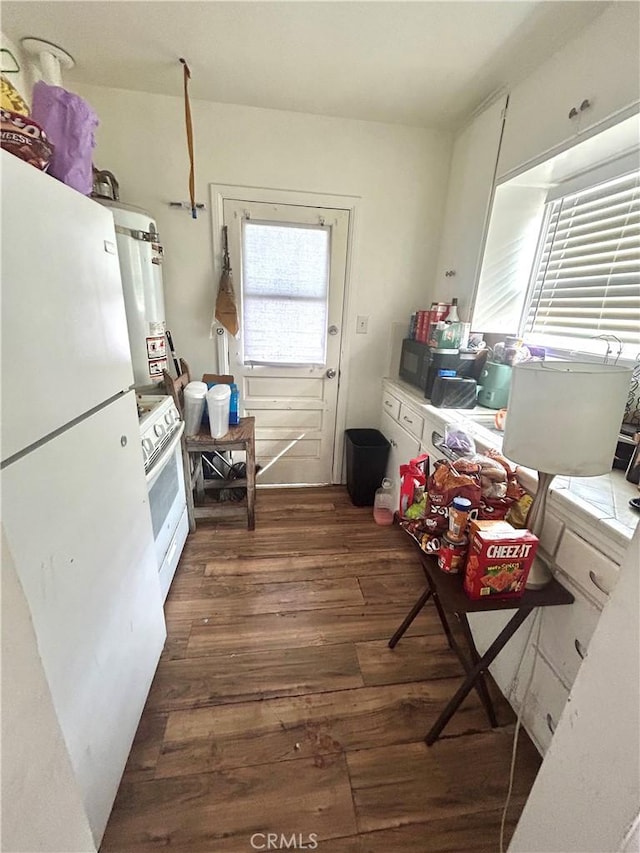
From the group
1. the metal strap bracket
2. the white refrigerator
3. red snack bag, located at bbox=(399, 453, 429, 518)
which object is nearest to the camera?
the white refrigerator

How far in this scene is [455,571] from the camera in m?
0.99

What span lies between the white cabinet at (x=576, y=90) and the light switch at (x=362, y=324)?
112cm

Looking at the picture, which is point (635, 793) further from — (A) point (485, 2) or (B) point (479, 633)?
(A) point (485, 2)

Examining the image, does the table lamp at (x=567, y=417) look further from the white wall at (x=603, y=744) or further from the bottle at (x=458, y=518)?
Result: the white wall at (x=603, y=744)

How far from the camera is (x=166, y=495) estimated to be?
1629 millimetres

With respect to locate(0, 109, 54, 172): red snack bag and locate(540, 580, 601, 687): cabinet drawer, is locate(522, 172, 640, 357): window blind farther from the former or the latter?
locate(0, 109, 54, 172): red snack bag

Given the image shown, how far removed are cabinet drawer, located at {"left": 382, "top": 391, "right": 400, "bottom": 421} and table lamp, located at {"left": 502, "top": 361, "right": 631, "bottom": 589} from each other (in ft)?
4.77

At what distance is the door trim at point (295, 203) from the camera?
85.1 inches

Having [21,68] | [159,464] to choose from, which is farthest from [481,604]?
[21,68]

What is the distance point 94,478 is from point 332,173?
2.35m

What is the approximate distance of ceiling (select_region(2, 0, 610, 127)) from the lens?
136cm

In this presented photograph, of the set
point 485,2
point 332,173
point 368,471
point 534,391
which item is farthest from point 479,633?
point 332,173

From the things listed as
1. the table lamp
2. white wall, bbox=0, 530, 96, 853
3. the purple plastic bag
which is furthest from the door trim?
white wall, bbox=0, 530, 96, 853

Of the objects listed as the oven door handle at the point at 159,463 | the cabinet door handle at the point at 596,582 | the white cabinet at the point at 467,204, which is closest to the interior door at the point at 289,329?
the white cabinet at the point at 467,204
